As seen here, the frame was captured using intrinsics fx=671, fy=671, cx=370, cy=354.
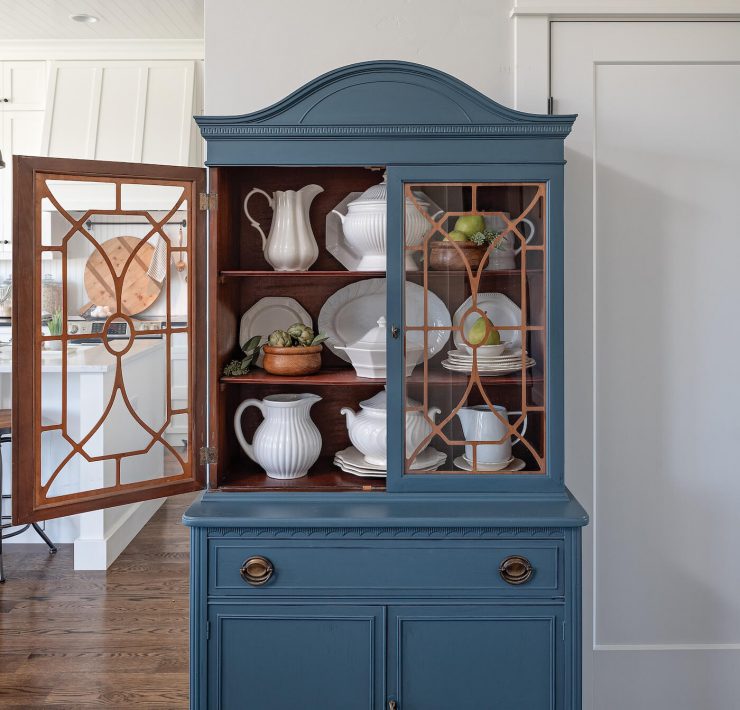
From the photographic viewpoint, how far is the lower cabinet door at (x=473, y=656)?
162 centimetres

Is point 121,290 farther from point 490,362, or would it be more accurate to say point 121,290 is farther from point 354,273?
point 490,362

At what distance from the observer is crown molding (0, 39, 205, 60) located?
4.79 m

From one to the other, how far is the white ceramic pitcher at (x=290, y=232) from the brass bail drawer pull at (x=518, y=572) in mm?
951

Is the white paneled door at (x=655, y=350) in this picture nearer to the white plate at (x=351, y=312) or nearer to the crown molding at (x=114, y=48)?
the white plate at (x=351, y=312)

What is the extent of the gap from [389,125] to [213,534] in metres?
1.10

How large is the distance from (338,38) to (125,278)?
37.1 inches

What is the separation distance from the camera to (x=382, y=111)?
1684 millimetres

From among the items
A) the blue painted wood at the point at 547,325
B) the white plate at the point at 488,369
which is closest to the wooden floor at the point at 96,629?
the blue painted wood at the point at 547,325

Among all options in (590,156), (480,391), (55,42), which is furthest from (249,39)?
(55,42)

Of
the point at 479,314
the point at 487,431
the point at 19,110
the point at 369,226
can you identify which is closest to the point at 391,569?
the point at 487,431

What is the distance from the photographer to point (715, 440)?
2.04 m

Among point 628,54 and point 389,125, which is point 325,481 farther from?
point 628,54

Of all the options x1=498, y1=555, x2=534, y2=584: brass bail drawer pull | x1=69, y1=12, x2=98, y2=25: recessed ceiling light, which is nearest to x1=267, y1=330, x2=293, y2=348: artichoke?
x1=498, y1=555, x2=534, y2=584: brass bail drawer pull

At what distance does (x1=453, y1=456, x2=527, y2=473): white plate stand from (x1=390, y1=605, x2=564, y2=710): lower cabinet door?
1.11 feet
